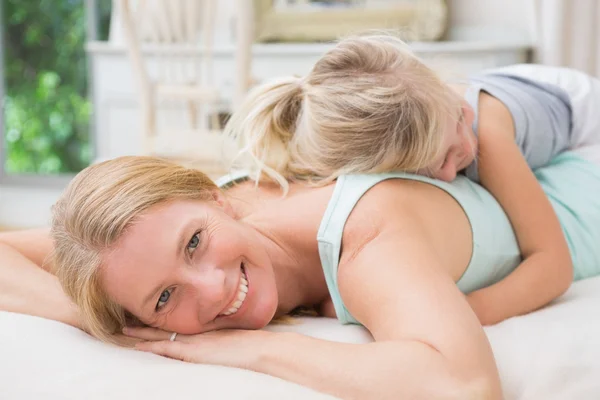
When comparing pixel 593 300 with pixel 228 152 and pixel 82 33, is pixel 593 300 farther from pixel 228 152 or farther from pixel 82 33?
pixel 82 33

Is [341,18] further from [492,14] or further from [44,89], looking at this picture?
[44,89]

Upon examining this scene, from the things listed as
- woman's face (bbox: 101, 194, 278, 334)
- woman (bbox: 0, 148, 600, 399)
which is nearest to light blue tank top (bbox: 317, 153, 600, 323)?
woman (bbox: 0, 148, 600, 399)

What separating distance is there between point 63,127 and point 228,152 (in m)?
3.21

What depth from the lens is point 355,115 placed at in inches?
47.7

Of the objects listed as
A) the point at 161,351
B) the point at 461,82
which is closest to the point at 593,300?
the point at 461,82

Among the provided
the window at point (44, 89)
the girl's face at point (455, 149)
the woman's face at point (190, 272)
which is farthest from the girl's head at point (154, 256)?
the window at point (44, 89)

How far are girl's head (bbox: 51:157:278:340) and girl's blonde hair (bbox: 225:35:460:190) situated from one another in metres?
0.23

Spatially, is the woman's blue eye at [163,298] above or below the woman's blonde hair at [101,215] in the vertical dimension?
below

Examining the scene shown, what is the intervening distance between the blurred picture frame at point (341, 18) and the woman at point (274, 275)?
A: 7.67ft

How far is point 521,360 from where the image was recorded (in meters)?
1.01

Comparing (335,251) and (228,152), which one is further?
(228,152)

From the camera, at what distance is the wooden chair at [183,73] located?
9.30ft

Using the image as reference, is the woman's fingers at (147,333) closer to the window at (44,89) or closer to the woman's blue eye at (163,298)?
the woman's blue eye at (163,298)

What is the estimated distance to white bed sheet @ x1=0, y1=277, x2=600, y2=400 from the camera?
88 cm
